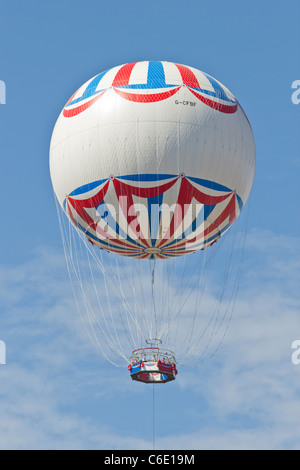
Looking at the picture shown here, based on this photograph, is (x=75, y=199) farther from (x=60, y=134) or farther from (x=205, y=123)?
(x=205, y=123)

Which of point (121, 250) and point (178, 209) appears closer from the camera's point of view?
point (178, 209)

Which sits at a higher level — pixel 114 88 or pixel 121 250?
pixel 114 88

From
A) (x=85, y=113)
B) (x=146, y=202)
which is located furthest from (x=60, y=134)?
(x=146, y=202)

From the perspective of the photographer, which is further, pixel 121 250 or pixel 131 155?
pixel 121 250

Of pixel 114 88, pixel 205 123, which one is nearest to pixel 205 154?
pixel 205 123

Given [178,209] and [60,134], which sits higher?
[60,134]

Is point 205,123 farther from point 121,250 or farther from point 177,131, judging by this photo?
point 121,250
